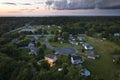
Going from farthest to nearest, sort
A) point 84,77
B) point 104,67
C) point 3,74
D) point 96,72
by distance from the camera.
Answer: point 104,67
point 96,72
point 3,74
point 84,77

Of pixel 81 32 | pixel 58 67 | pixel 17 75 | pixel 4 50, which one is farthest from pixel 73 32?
pixel 17 75

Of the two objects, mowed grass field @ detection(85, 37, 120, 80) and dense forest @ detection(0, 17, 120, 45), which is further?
dense forest @ detection(0, 17, 120, 45)

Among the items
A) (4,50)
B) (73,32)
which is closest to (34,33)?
(73,32)

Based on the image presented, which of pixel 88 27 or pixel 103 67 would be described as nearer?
pixel 103 67

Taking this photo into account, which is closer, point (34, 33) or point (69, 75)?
point (69, 75)

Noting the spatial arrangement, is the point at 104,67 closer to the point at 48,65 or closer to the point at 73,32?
the point at 48,65

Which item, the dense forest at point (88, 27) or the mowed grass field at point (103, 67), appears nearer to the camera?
the mowed grass field at point (103, 67)

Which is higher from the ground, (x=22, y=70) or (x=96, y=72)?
(x=22, y=70)

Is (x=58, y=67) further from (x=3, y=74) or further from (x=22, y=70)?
(x=3, y=74)

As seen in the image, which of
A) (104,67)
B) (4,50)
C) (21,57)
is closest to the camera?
(104,67)
